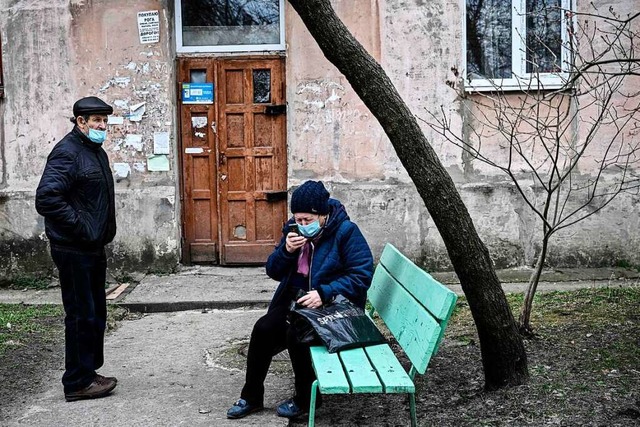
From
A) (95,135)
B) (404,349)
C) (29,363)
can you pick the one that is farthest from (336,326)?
(29,363)

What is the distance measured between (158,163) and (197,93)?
0.92m

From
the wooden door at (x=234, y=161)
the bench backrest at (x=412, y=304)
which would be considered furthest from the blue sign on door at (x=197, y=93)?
the bench backrest at (x=412, y=304)

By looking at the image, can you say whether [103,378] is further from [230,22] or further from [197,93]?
[230,22]

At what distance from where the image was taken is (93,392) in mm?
5254

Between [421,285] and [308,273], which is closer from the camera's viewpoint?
[421,285]

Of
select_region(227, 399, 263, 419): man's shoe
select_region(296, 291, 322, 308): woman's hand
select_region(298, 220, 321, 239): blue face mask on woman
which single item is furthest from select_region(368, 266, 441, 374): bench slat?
select_region(227, 399, 263, 419): man's shoe

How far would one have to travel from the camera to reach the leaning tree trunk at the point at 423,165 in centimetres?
473

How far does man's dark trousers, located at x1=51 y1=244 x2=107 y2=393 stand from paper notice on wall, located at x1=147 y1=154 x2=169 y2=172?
393 centimetres

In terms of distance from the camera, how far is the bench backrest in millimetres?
4027

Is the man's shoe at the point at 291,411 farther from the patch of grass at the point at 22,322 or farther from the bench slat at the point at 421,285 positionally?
the patch of grass at the point at 22,322

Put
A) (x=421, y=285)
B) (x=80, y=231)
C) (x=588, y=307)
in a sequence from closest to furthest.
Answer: (x=421, y=285) → (x=80, y=231) → (x=588, y=307)

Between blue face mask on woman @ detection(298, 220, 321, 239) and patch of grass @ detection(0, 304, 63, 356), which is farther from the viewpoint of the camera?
patch of grass @ detection(0, 304, 63, 356)

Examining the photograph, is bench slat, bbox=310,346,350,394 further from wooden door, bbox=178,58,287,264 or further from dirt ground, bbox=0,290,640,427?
wooden door, bbox=178,58,287,264

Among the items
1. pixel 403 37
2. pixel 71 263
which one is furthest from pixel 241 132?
pixel 71 263
